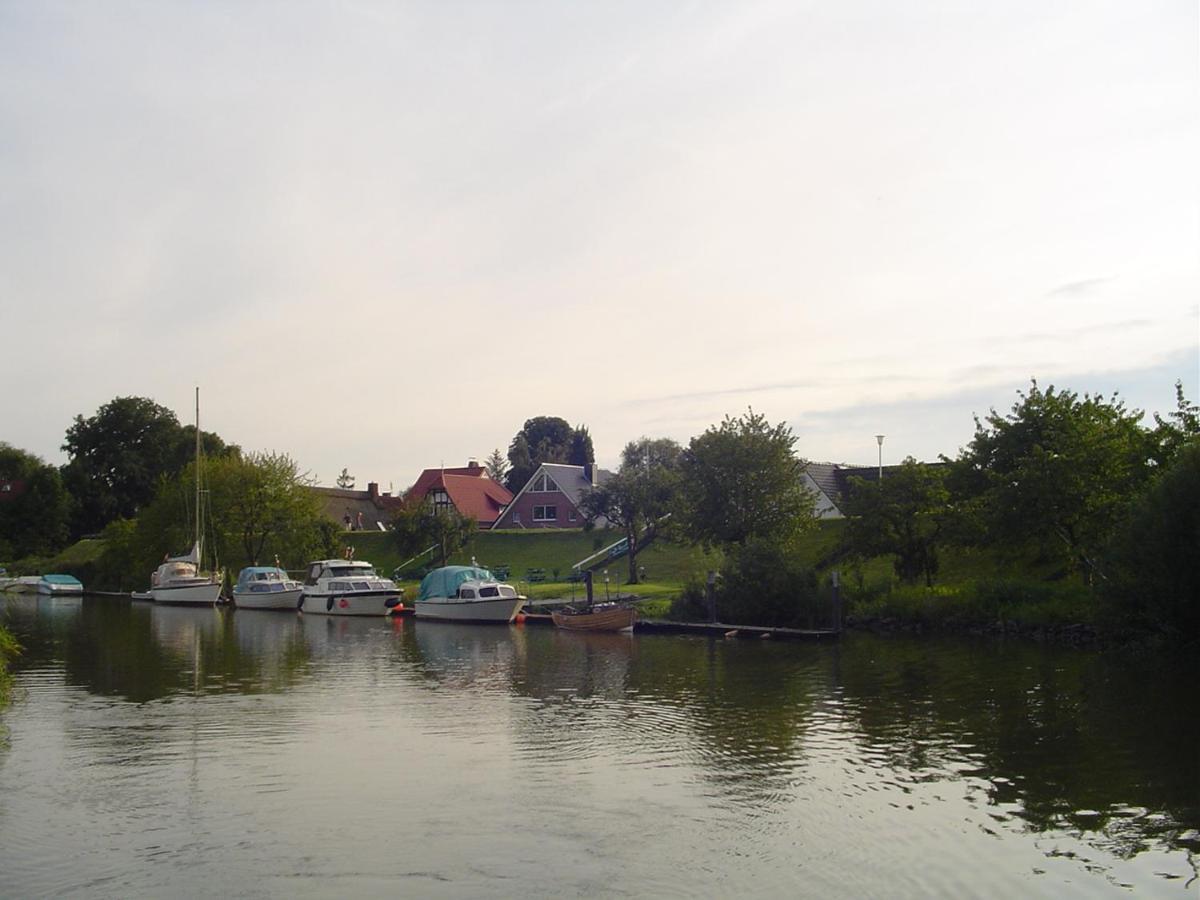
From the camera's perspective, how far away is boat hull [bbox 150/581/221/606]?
6812cm

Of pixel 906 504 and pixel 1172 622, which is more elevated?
pixel 906 504

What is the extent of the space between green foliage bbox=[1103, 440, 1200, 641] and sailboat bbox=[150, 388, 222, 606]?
5333 cm

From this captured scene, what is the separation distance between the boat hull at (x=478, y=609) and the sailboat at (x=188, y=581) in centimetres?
2239

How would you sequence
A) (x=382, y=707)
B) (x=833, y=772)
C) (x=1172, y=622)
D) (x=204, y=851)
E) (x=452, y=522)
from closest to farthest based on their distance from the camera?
(x=204, y=851) → (x=833, y=772) → (x=382, y=707) → (x=1172, y=622) → (x=452, y=522)

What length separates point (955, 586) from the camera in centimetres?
4281

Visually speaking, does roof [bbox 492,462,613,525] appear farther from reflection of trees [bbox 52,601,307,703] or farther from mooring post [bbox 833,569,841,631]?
mooring post [bbox 833,569,841,631]

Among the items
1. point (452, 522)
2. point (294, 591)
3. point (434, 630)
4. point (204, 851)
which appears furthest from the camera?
point (452, 522)

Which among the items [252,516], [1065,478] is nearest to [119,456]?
[252,516]

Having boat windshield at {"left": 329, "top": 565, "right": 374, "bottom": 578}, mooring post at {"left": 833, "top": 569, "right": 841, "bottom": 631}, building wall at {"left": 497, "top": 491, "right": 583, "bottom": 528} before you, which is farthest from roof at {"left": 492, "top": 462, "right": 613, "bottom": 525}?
mooring post at {"left": 833, "top": 569, "right": 841, "bottom": 631}

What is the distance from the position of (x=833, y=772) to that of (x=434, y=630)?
32.7 m

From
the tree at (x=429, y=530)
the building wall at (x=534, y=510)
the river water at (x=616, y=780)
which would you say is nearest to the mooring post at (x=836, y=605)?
the river water at (x=616, y=780)

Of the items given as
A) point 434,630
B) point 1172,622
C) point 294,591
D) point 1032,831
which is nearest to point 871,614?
point 1172,622

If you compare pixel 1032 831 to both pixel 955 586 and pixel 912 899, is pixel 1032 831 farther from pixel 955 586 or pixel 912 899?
pixel 955 586

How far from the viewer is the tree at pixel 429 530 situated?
68250 mm
